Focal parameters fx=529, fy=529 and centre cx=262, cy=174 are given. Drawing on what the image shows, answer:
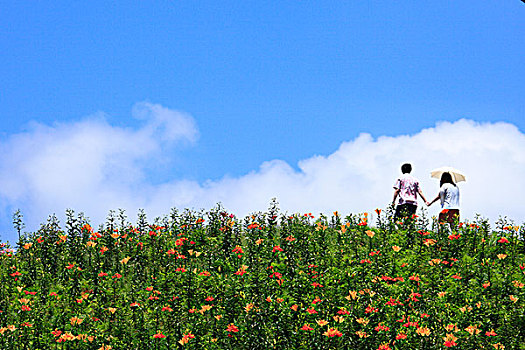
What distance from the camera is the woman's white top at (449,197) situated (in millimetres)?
11930

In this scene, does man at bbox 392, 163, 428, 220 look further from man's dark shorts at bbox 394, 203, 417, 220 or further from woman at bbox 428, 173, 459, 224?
woman at bbox 428, 173, 459, 224

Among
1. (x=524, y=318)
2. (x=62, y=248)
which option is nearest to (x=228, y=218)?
(x=62, y=248)

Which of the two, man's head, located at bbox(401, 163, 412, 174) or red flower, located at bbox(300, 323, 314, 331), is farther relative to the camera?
man's head, located at bbox(401, 163, 412, 174)

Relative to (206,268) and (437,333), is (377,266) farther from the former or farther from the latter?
(206,268)

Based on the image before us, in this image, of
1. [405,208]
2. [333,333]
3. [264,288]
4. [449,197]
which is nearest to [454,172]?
[449,197]

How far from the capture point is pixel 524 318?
253 inches

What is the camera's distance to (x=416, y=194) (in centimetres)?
1233

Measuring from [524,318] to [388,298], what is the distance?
165cm

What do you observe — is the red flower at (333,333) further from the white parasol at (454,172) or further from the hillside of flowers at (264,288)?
the white parasol at (454,172)

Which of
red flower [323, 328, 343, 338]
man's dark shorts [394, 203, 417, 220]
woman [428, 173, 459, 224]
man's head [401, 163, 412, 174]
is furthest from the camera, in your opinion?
man's head [401, 163, 412, 174]

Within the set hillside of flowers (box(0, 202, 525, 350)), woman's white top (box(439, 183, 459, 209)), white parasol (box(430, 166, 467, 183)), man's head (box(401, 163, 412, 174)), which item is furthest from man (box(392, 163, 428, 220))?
hillside of flowers (box(0, 202, 525, 350))

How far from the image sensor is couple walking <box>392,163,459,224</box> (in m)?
11.9

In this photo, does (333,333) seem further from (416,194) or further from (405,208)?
(416,194)

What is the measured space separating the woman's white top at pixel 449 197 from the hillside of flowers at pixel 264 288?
5.58 feet
